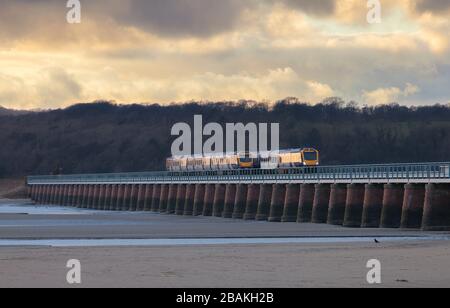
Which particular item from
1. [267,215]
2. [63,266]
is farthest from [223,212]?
[63,266]

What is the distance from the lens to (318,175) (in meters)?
66.1

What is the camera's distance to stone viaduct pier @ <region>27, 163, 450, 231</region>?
54094 millimetres

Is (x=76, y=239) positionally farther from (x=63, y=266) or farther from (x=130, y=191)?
(x=130, y=191)

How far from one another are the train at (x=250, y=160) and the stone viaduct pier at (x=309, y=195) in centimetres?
566

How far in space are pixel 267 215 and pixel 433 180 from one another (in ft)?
73.6

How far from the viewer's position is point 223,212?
266 ft

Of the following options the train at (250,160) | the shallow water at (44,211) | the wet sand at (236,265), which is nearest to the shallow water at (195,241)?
the wet sand at (236,265)

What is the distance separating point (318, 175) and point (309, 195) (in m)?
2.17

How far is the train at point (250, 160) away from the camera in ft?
299

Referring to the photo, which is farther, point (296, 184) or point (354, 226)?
point (296, 184)

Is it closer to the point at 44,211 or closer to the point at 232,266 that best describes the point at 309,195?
the point at 232,266

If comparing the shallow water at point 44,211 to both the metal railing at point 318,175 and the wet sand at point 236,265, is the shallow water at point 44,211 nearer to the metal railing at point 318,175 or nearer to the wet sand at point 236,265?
the metal railing at point 318,175

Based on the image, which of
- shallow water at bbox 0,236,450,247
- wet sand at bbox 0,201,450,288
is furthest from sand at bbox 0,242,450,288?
shallow water at bbox 0,236,450,247

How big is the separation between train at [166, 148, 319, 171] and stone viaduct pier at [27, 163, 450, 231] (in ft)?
18.6
